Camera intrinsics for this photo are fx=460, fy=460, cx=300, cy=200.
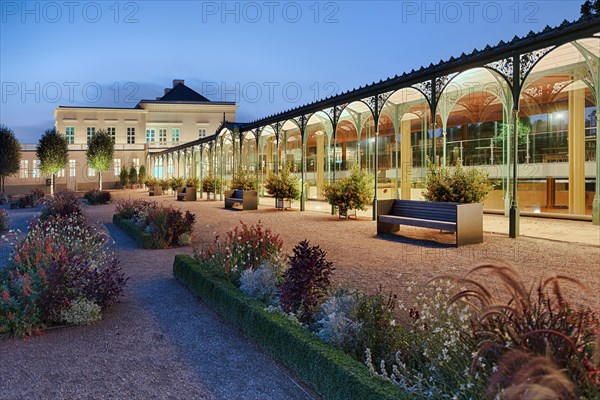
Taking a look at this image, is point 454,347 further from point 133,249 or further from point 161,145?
point 161,145

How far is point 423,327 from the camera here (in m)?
3.13

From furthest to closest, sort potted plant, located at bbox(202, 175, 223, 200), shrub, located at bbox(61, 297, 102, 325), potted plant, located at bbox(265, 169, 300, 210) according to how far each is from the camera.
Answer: potted plant, located at bbox(202, 175, 223, 200) → potted plant, located at bbox(265, 169, 300, 210) → shrub, located at bbox(61, 297, 102, 325)

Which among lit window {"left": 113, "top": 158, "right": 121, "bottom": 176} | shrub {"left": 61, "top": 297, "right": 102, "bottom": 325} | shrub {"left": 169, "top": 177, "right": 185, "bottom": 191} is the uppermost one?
lit window {"left": 113, "top": 158, "right": 121, "bottom": 176}

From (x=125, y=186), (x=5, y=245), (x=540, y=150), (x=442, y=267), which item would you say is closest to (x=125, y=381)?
(x=442, y=267)

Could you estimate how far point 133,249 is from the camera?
378 inches

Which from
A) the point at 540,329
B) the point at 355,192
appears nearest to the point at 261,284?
the point at 540,329

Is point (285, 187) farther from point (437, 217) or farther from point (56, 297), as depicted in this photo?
point (56, 297)

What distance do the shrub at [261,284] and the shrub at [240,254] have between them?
472mm

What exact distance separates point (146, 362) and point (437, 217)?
7.60 meters

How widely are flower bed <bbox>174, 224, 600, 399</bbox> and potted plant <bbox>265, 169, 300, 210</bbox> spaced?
488 inches

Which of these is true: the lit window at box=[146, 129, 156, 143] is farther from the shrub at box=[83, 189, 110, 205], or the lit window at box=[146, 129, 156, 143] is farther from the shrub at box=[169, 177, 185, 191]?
the shrub at box=[83, 189, 110, 205]

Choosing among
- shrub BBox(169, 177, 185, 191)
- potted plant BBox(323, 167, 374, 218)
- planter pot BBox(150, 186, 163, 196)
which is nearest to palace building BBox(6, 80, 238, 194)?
planter pot BBox(150, 186, 163, 196)

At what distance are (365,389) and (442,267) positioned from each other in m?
4.72

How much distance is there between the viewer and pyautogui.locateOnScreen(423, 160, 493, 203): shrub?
10.5 m
